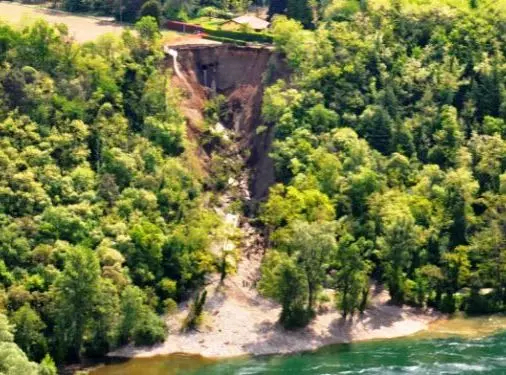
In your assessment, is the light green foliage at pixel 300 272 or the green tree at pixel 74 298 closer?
the green tree at pixel 74 298

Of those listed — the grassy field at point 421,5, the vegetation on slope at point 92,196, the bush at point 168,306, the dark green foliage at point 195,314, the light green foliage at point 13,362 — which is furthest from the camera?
the grassy field at point 421,5

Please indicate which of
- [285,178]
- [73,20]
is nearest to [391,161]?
[285,178]

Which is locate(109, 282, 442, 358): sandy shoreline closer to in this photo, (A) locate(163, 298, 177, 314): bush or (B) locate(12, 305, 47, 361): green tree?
(A) locate(163, 298, 177, 314): bush

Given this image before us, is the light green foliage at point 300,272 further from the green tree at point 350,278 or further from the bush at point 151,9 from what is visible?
the bush at point 151,9

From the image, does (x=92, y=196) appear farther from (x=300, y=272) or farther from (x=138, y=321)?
(x=300, y=272)

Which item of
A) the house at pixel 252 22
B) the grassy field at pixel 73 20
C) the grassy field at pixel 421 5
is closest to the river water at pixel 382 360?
the grassy field at pixel 421 5

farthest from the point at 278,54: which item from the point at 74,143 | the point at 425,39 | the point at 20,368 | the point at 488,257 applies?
the point at 20,368

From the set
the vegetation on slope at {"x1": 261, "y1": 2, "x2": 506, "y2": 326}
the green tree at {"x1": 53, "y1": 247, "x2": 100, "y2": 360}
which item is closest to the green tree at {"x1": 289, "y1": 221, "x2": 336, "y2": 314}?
the vegetation on slope at {"x1": 261, "y1": 2, "x2": 506, "y2": 326}
